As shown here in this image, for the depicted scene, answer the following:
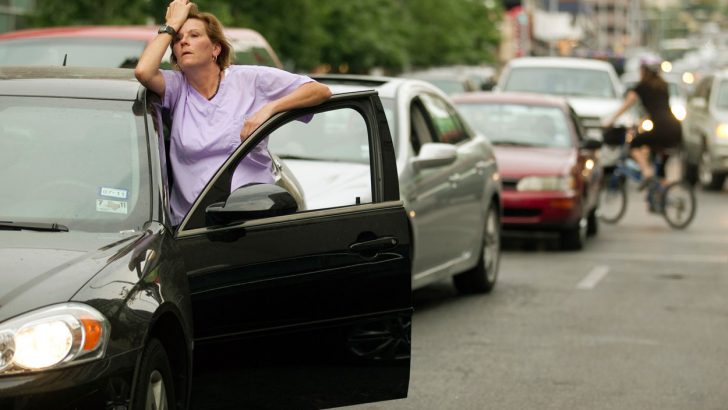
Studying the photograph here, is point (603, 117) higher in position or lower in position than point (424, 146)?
lower

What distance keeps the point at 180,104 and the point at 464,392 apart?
8.26ft

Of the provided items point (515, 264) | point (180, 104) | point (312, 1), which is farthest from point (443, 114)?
point (312, 1)

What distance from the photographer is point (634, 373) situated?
8.42 meters

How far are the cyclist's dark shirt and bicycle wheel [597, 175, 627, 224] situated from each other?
600 mm

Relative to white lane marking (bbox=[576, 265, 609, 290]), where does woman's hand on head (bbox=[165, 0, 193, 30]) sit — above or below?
above

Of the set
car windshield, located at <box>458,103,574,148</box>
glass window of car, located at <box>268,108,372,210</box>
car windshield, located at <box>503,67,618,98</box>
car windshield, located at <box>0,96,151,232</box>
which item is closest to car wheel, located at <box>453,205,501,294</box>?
glass window of car, located at <box>268,108,372,210</box>

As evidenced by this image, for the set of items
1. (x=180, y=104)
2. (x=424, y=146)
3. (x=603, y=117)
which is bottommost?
(x=603, y=117)

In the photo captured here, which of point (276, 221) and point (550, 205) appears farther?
point (550, 205)

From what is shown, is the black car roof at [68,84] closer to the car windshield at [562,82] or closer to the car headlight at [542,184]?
the car headlight at [542,184]

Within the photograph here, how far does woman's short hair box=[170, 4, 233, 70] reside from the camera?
618 centimetres

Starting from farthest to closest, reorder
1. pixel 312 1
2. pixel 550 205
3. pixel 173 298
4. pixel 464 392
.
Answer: pixel 312 1 < pixel 550 205 < pixel 464 392 < pixel 173 298

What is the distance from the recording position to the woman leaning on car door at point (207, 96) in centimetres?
588

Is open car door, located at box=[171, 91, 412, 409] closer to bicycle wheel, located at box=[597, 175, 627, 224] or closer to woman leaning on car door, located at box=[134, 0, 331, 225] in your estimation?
woman leaning on car door, located at box=[134, 0, 331, 225]

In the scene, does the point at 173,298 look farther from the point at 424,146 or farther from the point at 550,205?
the point at 550,205
